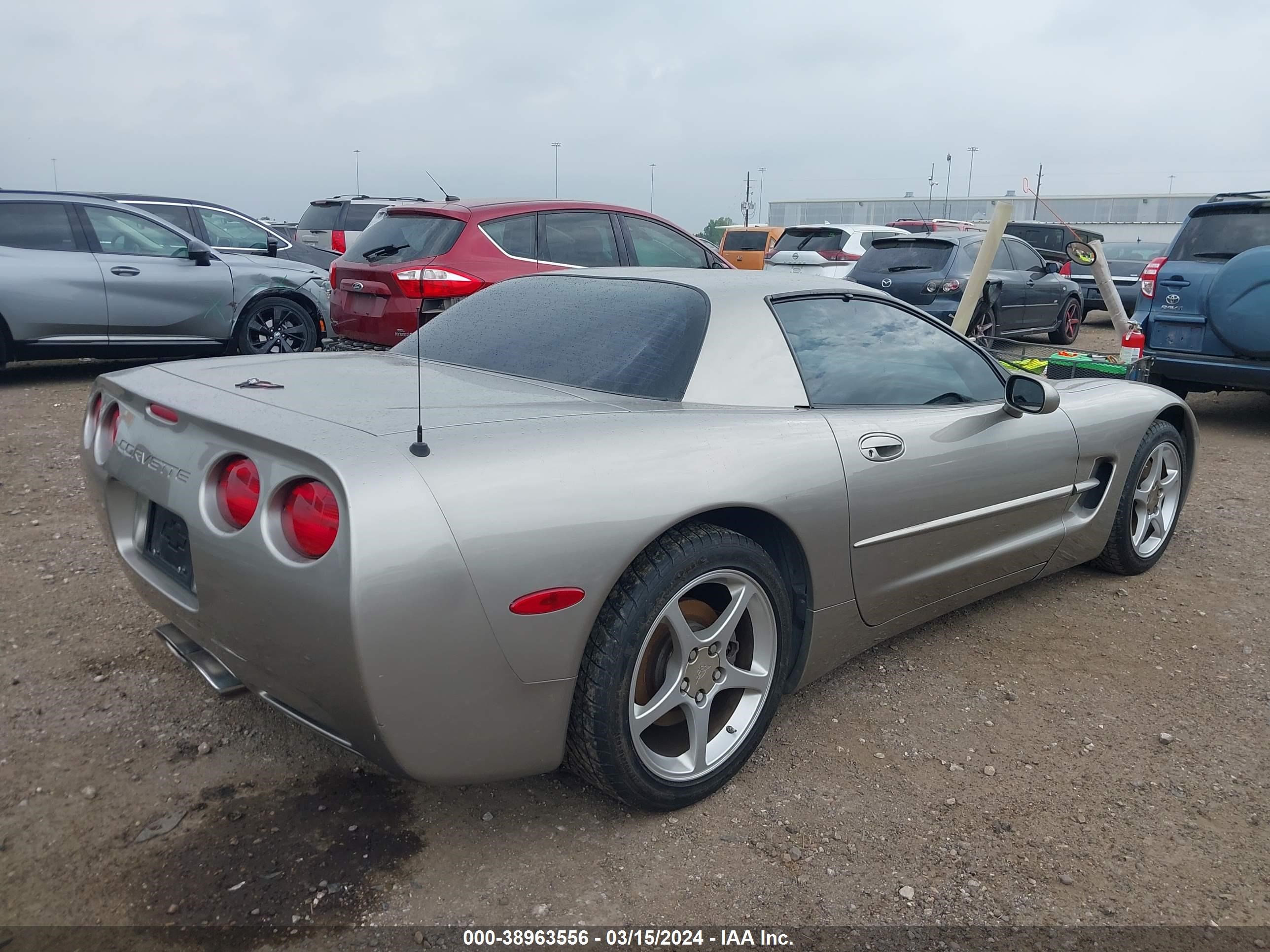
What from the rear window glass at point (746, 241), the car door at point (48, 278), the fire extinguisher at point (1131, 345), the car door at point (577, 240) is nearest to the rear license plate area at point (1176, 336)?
the fire extinguisher at point (1131, 345)

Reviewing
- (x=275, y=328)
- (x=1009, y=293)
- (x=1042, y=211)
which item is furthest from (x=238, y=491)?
(x=1042, y=211)

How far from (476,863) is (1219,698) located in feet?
8.16

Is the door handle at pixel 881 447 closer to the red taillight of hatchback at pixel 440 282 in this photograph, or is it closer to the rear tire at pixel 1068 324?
the red taillight of hatchback at pixel 440 282

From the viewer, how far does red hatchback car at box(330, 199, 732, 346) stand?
6707mm

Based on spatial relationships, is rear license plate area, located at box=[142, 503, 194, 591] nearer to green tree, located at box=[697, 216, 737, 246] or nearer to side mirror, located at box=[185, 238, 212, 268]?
side mirror, located at box=[185, 238, 212, 268]

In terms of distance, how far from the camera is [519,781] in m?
2.67

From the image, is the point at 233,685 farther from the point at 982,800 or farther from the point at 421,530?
the point at 982,800

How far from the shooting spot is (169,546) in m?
2.44

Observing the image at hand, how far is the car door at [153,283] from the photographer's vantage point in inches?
303

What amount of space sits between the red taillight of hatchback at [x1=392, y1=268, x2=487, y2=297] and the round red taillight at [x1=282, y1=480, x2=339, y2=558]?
4759 mm

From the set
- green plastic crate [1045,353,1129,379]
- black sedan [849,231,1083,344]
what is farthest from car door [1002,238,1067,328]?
green plastic crate [1045,353,1129,379]

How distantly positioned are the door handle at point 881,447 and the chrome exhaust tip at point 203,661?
1771 mm

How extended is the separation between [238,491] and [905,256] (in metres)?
9.54

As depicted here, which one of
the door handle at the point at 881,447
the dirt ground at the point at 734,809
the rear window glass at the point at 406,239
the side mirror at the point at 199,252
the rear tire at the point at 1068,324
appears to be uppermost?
the rear window glass at the point at 406,239
